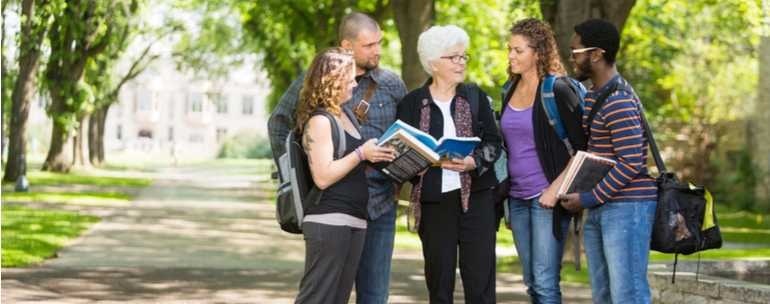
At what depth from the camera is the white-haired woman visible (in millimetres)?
8039

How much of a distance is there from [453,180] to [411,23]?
1748 centimetres

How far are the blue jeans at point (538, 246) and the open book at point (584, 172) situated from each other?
0.22 meters

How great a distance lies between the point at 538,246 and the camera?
26.5 ft

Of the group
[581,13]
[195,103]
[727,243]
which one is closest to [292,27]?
[727,243]

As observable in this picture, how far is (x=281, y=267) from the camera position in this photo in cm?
1680

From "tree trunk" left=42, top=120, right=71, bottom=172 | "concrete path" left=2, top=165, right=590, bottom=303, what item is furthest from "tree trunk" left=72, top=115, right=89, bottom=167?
"concrete path" left=2, top=165, right=590, bottom=303

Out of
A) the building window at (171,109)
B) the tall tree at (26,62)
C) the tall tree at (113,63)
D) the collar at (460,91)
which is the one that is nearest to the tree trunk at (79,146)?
the tall tree at (113,63)

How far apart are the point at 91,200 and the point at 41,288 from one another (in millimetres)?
18719

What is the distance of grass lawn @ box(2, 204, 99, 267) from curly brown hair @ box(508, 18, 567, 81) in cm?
925

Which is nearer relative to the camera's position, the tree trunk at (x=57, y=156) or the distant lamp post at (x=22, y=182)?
the distant lamp post at (x=22, y=182)

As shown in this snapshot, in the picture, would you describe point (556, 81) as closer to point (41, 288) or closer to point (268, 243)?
point (41, 288)

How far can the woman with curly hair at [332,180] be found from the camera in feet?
24.3

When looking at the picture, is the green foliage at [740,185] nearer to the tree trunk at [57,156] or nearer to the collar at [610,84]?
the tree trunk at [57,156]

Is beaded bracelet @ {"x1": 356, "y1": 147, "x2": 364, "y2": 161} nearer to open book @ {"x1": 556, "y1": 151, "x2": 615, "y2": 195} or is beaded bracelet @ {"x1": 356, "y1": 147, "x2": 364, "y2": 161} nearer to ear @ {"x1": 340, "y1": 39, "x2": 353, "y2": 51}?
ear @ {"x1": 340, "y1": 39, "x2": 353, "y2": 51}
